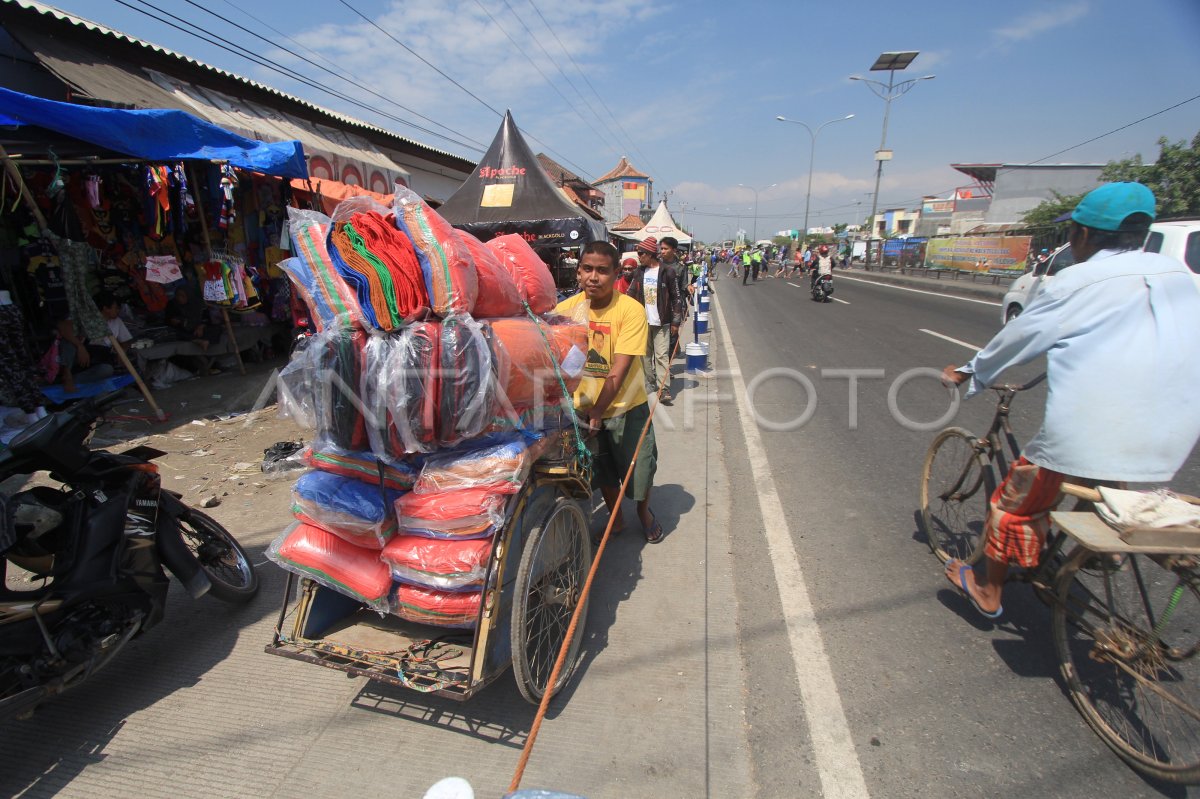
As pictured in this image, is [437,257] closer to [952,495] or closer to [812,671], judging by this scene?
[812,671]

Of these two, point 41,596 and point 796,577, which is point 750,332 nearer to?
point 796,577

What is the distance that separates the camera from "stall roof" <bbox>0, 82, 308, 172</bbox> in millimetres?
4250

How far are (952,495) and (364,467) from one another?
122 inches

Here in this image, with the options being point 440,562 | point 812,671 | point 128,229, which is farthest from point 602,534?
point 128,229

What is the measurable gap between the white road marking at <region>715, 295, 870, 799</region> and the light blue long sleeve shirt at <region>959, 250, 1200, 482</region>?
1.25 metres

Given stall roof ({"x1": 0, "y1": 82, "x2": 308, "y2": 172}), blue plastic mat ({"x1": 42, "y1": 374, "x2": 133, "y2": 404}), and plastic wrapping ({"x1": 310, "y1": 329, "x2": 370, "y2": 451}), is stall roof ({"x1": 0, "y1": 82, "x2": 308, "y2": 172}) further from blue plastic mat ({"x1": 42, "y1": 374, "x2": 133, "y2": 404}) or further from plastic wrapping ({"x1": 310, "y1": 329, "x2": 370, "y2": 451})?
plastic wrapping ({"x1": 310, "y1": 329, "x2": 370, "y2": 451})

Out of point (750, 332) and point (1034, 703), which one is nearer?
point (1034, 703)

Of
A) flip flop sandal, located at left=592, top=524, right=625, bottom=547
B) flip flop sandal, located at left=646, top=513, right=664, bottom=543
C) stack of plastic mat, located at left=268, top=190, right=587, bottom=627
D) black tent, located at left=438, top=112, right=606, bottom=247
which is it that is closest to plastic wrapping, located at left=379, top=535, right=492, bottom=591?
stack of plastic mat, located at left=268, top=190, right=587, bottom=627

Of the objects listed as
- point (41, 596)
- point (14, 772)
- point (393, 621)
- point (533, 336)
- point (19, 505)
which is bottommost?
point (14, 772)

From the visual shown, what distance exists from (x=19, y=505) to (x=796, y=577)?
366 cm

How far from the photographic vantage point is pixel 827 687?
2303 mm

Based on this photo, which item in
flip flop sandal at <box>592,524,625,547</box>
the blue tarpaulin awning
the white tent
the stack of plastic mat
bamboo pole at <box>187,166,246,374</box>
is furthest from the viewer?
the white tent

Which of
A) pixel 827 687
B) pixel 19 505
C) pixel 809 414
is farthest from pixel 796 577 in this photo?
pixel 19 505

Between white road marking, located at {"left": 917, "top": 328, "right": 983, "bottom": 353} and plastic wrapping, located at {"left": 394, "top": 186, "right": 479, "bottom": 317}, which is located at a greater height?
plastic wrapping, located at {"left": 394, "top": 186, "right": 479, "bottom": 317}
